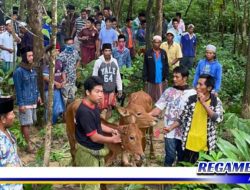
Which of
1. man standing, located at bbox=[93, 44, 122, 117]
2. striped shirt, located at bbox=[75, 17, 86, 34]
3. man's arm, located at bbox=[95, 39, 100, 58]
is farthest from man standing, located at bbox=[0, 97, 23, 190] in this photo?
striped shirt, located at bbox=[75, 17, 86, 34]

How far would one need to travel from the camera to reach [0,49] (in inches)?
568

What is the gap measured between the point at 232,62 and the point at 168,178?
12.5 m

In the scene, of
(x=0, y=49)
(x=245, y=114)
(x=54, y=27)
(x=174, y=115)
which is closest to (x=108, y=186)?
(x=174, y=115)

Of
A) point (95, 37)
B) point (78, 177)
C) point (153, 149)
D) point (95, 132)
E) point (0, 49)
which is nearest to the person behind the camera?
point (78, 177)

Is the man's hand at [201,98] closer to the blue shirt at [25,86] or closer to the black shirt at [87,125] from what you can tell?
the black shirt at [87,125]

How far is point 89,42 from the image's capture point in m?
Result: 16.0

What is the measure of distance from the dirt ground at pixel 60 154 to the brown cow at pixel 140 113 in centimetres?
42

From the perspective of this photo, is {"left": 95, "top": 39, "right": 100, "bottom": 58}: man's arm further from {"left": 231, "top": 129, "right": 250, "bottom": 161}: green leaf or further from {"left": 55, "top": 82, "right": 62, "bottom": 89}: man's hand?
{"left": 231, "top": 129, "right": 250, "bottom": 161}: green leaf

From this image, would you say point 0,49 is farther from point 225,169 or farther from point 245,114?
point 225,169

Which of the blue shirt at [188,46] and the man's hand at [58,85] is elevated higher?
the blue shirt at [188,46]

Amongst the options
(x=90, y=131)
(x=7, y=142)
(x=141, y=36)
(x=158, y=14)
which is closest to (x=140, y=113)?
(x=90, y=131)

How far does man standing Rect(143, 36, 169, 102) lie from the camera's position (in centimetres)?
1098

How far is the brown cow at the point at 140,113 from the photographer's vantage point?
7.78 meters

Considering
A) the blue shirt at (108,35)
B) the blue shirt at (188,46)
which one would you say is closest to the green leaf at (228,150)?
the blue shirt at (188,46)
